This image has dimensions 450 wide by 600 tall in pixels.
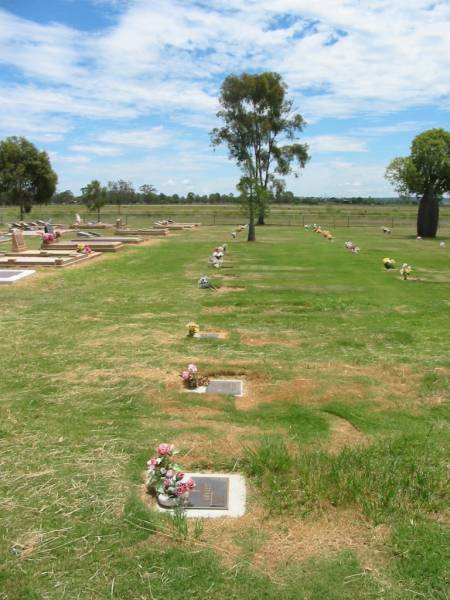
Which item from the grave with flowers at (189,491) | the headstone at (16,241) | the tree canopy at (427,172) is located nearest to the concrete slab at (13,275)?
the headstone at (16,241)

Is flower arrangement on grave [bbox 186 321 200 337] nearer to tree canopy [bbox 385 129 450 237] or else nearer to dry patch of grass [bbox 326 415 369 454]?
dry patch of grass [bbox 326 415 369 454]

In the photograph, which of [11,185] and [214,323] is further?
[11,185]

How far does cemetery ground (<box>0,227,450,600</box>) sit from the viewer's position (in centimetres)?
288

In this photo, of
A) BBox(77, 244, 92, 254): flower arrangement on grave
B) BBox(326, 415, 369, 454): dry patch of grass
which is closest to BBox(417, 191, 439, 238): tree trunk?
BBox(77, 244, 92, 254): flower arrangement on grave

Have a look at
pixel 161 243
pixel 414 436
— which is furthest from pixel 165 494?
pixel 161 243

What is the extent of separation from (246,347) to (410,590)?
15.2 feet

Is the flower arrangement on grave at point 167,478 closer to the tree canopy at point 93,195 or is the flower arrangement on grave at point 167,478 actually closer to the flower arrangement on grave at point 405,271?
the flower arrangement on grave at point 405,271

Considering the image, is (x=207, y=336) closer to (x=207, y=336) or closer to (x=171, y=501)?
(x=207, y=336)

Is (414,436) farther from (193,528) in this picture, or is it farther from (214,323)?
(214,323)

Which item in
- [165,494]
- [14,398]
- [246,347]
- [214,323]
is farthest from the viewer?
[214,323]

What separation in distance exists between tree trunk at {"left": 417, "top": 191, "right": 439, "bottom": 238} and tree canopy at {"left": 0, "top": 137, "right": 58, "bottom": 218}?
98.6ft

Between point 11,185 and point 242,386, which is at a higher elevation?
point 11,185

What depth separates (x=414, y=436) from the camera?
4477 millimetres

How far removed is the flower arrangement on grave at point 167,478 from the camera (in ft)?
11.4
